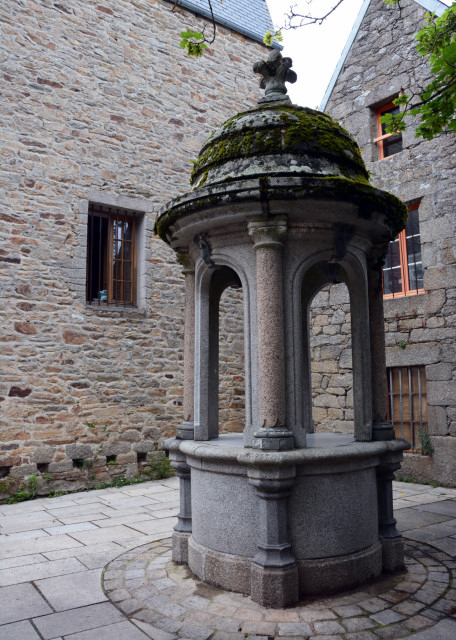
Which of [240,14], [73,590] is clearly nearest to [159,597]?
[73,590]

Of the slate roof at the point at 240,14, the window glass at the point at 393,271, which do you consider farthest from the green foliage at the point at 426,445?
the slate roof at the point at 240,14

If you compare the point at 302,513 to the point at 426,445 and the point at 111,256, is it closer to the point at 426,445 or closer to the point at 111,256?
the point at 426,445

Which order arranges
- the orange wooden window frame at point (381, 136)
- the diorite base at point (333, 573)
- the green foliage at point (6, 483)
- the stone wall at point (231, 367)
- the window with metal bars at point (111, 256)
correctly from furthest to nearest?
the stone wall at point (231, 367) → the orange wooden window frame at point (381, 136) → the window with metal bars at point (111, 256) → the green foliage at point (6, 483) → the diorite base at point (333, 573)

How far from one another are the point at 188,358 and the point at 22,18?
5967 mm

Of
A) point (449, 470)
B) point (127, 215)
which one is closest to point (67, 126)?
point (127, 215)

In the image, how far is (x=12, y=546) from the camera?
4.47m

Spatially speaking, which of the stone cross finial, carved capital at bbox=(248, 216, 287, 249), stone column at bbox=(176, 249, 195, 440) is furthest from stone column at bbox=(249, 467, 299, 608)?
the stone cross finial

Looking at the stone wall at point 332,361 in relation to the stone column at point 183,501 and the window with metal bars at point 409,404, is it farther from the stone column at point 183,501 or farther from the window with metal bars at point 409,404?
the stone column at point 183,501

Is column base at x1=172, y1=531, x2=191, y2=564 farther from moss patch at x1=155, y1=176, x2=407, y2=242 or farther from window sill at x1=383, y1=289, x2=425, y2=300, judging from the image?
window sill at x1=383, y1=289, x2=425, y2=300

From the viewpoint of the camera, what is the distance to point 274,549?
310 centimetres

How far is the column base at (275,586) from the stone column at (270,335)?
0.71m

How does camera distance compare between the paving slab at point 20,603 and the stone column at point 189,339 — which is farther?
the stone column at point 189,339

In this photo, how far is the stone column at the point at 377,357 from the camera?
387 centimetres

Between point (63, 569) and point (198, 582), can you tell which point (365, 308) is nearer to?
point (198, 582)
